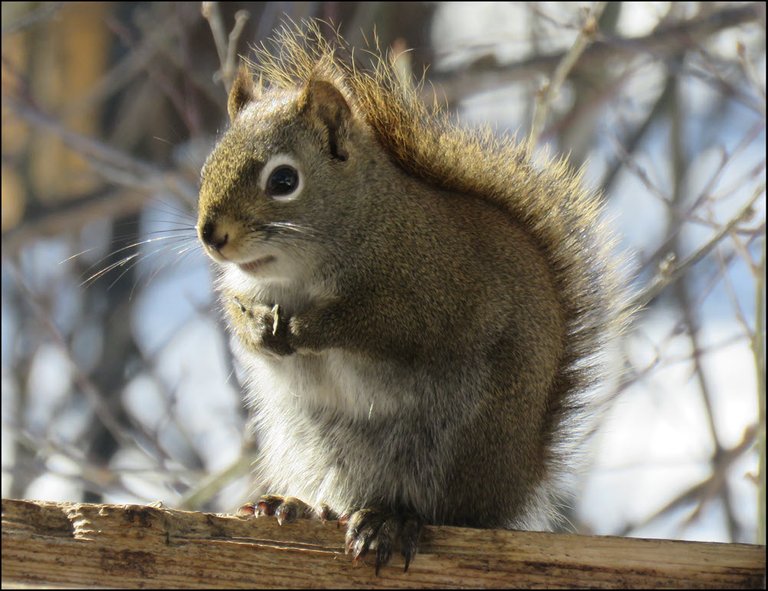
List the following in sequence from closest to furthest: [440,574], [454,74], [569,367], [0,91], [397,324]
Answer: [440,574] < [397,324] < [569,367] < [0,91] < [454,74]

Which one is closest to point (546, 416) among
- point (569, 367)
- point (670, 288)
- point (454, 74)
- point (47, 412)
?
point (569, 367)

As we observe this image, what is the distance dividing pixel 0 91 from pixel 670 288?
323cm

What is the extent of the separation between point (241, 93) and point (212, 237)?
614mm

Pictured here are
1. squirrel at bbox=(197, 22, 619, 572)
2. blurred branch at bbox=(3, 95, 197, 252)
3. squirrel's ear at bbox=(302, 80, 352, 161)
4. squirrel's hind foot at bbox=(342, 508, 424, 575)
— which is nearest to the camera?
squirrel's hind foot at bbox=(342, 508, 424, 575)

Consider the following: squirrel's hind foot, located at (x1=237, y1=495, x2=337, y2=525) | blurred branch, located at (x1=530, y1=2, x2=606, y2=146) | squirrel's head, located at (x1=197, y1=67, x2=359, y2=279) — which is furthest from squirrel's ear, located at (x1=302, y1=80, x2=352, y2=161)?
squirrel's hind foot, located at (x1=237, y1=495, x2=337, y2=525)

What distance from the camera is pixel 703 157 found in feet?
19.0

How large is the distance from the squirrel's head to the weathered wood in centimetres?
59

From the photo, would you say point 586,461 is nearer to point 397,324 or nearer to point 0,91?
point 397,324

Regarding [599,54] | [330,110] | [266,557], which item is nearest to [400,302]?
[330,110]

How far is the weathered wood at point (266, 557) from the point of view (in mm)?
1963

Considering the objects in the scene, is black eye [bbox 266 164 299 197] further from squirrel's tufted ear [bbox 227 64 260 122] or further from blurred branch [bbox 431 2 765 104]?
blurred branch [bbox 431 2 765 104]

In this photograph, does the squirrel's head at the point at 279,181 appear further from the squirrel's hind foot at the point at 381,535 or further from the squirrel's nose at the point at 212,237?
the squirrel's hind foot at the point at 381,535

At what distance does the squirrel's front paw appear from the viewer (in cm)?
249

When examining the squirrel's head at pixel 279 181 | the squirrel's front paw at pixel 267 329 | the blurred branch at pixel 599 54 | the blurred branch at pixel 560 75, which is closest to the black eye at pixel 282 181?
the squirrel's head at pixel 279 181
